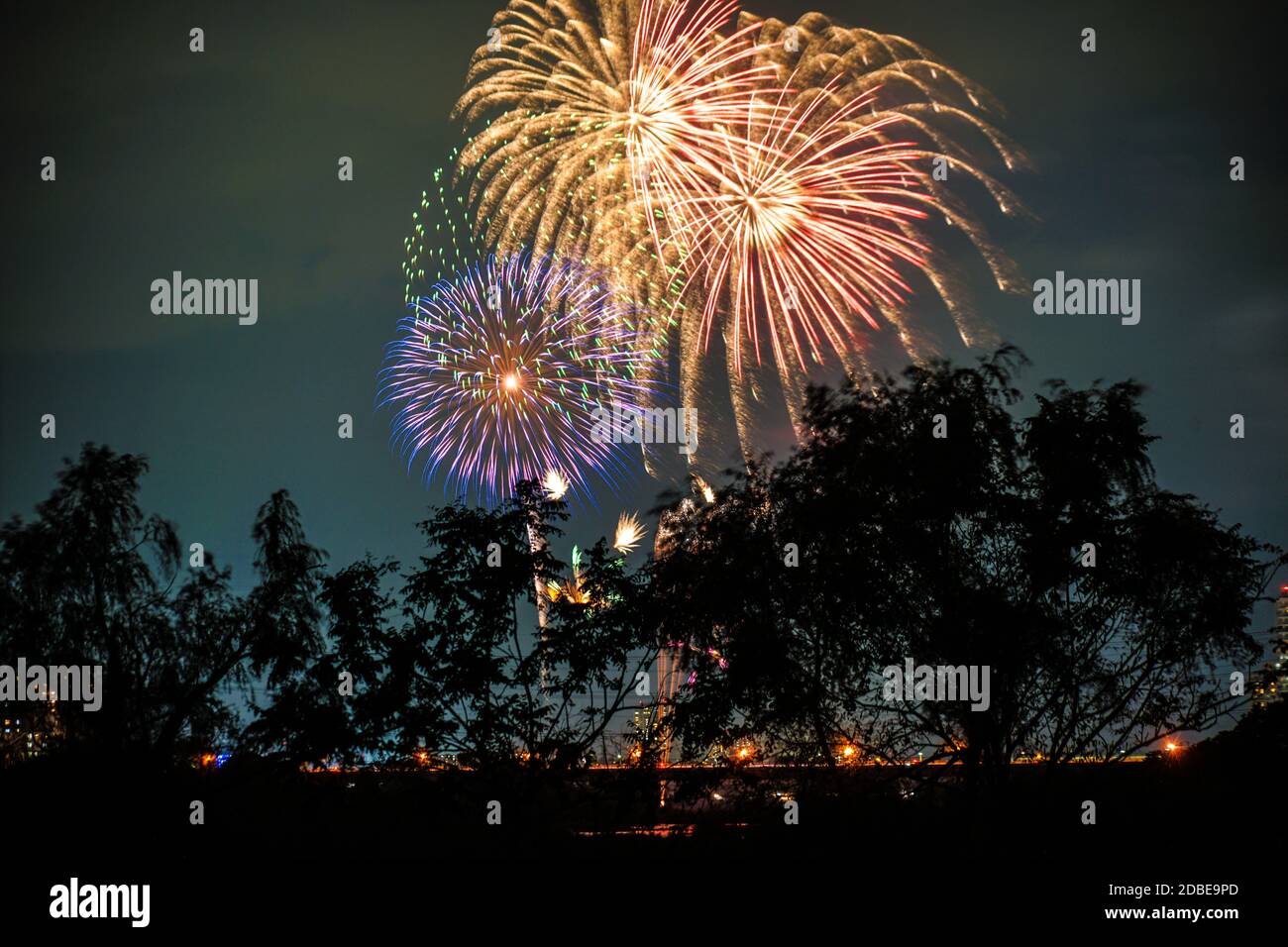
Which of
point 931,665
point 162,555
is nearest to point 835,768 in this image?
point 931,665

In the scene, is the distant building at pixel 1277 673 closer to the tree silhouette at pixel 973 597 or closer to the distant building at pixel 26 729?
the tree silhouette at pixel 973 597

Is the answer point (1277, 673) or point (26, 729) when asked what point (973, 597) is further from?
point (26, 729)

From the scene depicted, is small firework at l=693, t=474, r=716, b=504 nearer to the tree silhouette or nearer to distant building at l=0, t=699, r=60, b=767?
the tree silhouette

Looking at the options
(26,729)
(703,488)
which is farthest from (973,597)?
(26,729)

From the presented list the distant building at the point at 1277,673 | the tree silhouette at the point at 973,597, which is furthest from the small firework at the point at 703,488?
the distant building at the point at 1277,673

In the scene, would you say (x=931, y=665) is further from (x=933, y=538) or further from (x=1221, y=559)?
(x=1221, y=559)

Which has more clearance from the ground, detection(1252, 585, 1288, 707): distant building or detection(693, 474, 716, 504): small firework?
detection(693, 474, 716, 504): small firework

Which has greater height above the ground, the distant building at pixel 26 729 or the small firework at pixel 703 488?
the small firework at pixel 703 488

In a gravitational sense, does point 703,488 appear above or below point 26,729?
above

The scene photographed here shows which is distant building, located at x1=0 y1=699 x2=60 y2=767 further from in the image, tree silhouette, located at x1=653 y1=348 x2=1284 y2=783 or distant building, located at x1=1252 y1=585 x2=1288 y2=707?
distant building, located at x1=1252 y1=585 x2=1288 y2=707

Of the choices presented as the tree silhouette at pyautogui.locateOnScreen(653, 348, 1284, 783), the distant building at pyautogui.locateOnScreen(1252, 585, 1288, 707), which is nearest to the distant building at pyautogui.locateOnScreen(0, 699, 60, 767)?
the tree silhouette at pyautogui.locateOnScreen(653, 348, 1284, 783)
